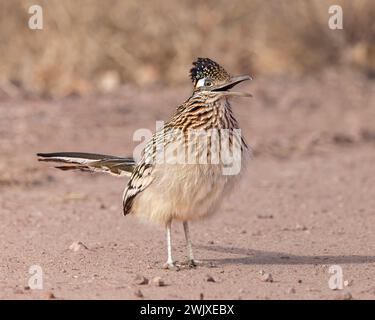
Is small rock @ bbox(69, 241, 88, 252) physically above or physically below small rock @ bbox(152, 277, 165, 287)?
above

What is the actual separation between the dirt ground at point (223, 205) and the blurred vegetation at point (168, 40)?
836 mm

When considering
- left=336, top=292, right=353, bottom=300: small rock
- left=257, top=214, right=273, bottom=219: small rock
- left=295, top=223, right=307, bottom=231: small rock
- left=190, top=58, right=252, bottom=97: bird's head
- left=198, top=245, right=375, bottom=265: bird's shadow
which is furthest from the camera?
left=257, top=214, right=273, bottom=219: small rock

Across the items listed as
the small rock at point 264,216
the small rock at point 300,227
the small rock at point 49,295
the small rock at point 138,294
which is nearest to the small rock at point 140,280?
the small rock at point 138,294

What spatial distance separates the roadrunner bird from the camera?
21.7ft

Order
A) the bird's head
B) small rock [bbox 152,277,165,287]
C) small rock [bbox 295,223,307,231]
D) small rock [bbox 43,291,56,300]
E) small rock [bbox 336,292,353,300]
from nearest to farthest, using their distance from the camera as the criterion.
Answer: small rock [bbox 43,291,56,300] < small rock [bbox 336,292,353,300] < small rock [bbox 152,277,165,287] < the bird's head < small rock [bbox 295,223,307,231]

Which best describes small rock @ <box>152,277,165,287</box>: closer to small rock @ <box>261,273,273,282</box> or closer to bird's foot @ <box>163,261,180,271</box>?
bird's foot @ <box>163,261,180,271</box>

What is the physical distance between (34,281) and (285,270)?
181 centimetres

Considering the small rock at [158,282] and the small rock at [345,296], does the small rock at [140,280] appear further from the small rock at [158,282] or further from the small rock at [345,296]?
the small rock at [345,296]

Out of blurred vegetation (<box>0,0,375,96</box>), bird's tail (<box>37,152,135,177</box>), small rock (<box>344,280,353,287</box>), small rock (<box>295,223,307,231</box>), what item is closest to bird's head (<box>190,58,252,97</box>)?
bird's tail (<box>37,152,135,177</box>)

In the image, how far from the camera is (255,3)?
1831 cm

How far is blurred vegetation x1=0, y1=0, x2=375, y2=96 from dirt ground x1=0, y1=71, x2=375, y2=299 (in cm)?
84

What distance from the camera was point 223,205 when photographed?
→ 968cm

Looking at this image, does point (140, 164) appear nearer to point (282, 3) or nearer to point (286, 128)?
point (286, 128)

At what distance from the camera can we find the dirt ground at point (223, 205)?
654 centimetres
